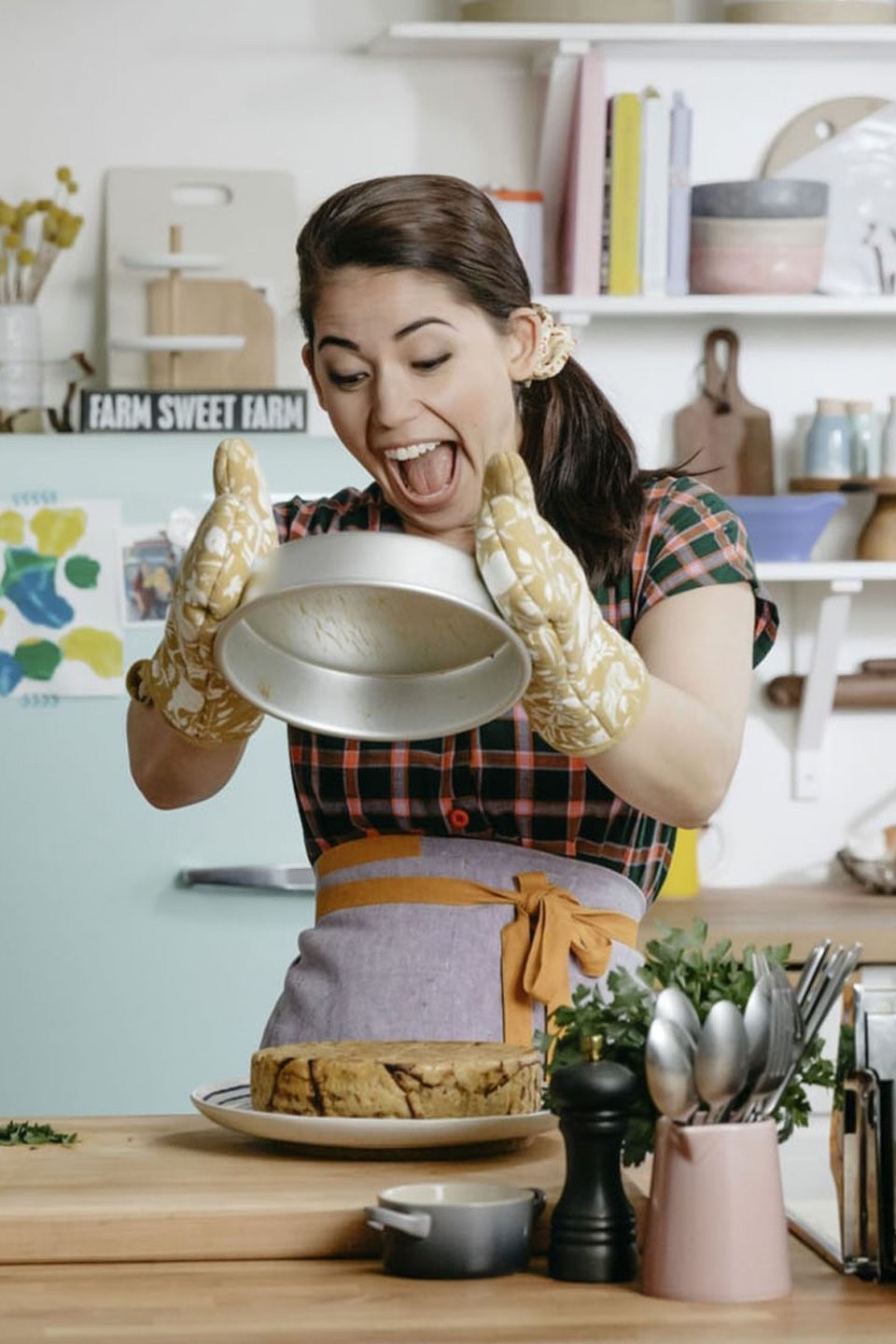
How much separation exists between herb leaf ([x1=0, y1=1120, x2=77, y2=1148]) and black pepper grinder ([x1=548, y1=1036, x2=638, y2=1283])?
38 centimetres

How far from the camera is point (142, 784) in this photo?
1.53 meters

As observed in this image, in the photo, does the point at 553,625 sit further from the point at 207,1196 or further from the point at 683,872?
the point at 683,872

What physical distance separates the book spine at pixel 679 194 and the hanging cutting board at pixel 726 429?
7.4 inches

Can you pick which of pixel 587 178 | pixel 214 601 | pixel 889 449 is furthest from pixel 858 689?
pixel 214 601

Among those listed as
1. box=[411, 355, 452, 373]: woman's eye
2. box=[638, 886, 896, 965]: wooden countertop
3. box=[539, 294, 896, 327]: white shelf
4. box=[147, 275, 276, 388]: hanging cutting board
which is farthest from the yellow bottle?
box=[411, 355, 452, 373]: woman's eye

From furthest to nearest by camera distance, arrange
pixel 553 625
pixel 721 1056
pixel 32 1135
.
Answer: pixel 32 1135 < pixel 553 625 < pixel 721 1056

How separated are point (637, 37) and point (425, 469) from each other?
1629mm

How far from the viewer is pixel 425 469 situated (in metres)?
1.48

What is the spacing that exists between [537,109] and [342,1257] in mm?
2236

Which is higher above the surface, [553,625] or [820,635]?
[820,635]

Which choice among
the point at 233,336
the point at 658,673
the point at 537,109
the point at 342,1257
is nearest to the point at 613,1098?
the point at 342,1257

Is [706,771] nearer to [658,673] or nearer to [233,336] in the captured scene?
[658,673]

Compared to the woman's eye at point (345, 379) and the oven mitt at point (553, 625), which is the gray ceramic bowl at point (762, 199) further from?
the oven mitt at point (553, 625)

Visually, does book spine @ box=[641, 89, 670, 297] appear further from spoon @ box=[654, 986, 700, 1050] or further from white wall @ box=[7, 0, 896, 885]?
spoon @ box=[654, 986, 700, 1050]
